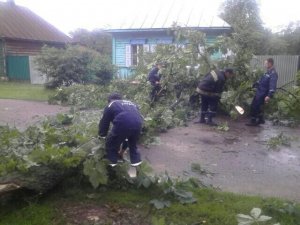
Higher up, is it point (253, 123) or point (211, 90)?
point (211, 90)

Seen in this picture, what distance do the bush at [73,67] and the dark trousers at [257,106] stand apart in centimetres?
850

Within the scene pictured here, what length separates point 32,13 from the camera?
3042 centimetres

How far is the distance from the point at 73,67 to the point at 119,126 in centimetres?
1225

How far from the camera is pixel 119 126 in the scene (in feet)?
16.0

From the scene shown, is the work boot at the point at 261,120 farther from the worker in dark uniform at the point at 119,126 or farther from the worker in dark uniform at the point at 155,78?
the worker in dark uniform at the point at 119,126

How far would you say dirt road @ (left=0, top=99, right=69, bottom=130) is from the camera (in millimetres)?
9835

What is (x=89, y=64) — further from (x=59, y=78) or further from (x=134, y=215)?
(x=134, y=215)

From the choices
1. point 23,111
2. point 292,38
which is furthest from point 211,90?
point 292,38

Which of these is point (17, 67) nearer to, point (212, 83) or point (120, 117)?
point (212, 83)

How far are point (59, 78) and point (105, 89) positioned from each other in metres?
3.28

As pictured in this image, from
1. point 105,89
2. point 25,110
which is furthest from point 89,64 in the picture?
point 25,110

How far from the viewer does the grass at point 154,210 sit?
4.09m

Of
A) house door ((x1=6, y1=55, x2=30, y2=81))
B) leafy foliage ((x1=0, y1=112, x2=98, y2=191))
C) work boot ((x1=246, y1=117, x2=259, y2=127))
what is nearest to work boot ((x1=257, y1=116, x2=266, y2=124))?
work boot ((x1=246, y1=117, x2=259, y2=127))

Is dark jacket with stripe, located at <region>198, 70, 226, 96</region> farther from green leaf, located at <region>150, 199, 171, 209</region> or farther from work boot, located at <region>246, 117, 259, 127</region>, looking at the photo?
green leaf, located at <region>150, 199, 171, 209</region>
